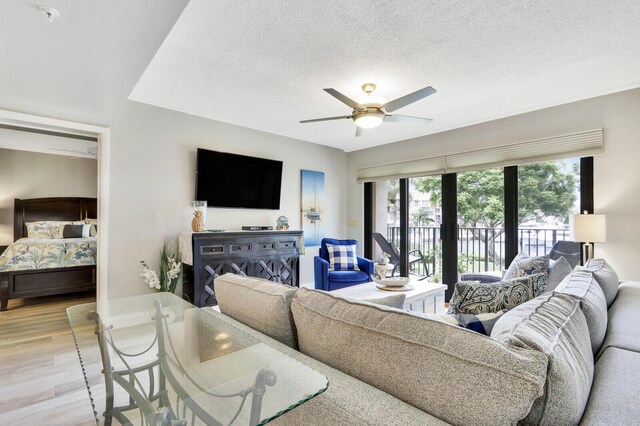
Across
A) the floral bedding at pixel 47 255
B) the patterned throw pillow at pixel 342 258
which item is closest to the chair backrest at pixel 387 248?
the patterned throw pillow at pixel 342 258

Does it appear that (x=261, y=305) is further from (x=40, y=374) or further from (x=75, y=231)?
(x=75, y=231)

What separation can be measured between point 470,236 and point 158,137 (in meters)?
4.29

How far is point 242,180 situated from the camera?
4.39 metres

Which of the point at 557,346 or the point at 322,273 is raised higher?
the point at 557,346

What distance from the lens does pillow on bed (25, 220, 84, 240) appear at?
5445mm

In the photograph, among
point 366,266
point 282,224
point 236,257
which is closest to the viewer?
point 236,257

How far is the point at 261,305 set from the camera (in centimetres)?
124

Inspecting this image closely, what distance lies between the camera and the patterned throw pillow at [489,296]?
1.33m

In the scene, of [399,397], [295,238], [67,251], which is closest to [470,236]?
[295,238]

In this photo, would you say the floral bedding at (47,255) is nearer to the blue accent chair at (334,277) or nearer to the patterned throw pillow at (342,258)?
the blue accent chair at (334,277)

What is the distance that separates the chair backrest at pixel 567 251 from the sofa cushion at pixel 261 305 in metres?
3.51

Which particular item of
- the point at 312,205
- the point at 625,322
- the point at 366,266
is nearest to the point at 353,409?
the point at 625,322

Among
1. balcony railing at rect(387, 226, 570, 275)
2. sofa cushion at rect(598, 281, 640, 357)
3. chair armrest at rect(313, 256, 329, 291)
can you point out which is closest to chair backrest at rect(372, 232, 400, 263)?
balcony railing at rect(387, 226, 570, 275)

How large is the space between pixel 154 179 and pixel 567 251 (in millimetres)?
4771
